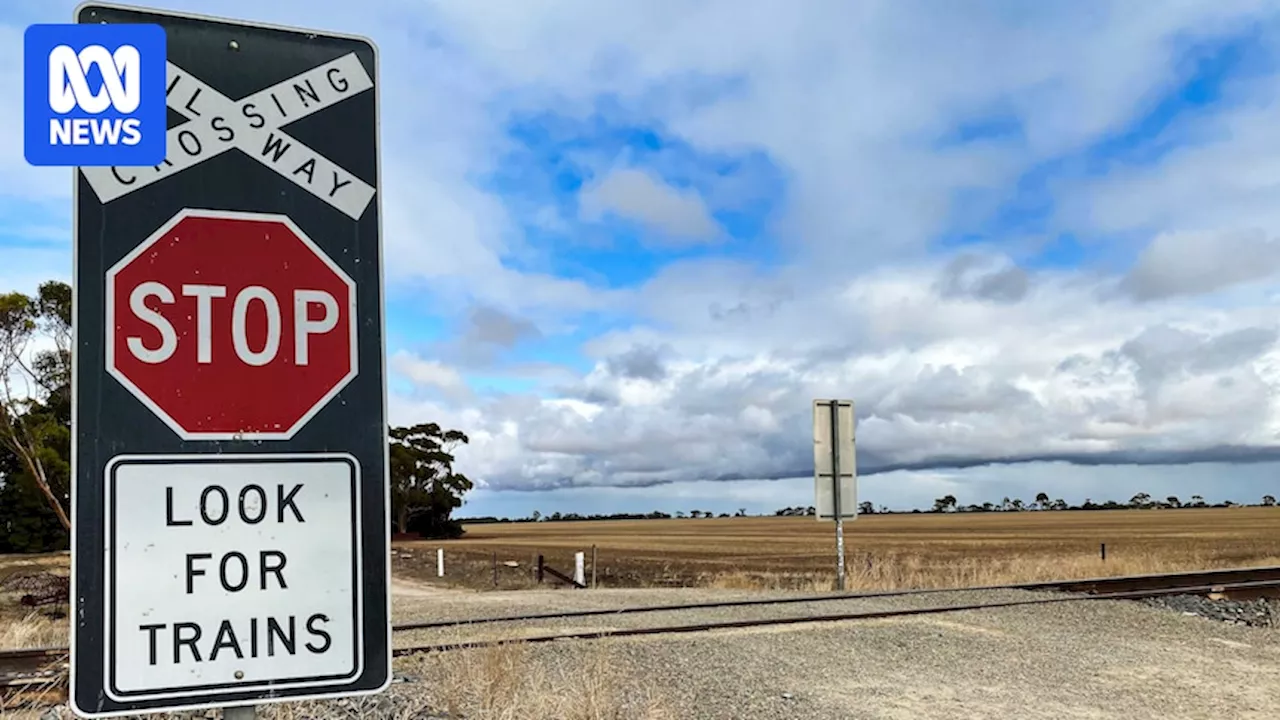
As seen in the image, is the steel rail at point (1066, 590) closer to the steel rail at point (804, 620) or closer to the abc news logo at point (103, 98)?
the steel rail at point (804, 620)

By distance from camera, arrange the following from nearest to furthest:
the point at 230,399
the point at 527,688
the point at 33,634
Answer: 1. the point at 230,399
2. the point at 527,688
3. the point at 33,634

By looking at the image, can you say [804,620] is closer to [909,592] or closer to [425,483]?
[909,592]

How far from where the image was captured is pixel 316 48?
90.0 inches

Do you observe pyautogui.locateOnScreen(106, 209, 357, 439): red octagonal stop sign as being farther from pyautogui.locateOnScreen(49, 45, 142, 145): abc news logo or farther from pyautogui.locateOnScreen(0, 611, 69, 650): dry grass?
pyautogui.locateOnScreen(0, 611, 69, 650): dry grass

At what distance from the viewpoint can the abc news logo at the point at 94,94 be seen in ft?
6.87

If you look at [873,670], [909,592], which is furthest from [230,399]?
[909,592]

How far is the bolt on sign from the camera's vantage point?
1.96 m

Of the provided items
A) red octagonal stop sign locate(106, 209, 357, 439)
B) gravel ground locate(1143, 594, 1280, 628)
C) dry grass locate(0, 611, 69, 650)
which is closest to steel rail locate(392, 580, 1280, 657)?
gravel ground locate(1143, 594, 1280, 628)

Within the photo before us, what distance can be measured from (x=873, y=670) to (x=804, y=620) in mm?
2380

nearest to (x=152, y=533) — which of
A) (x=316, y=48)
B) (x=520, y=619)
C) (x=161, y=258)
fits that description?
(x=161, y=258)

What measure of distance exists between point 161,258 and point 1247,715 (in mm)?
9456

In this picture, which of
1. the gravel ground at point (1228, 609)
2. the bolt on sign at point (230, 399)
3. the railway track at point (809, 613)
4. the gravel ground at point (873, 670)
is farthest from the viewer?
the gravel ground at point (1228, 609)

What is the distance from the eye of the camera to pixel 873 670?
9.95 m

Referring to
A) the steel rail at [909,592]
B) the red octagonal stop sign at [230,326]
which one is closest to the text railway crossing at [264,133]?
the red octagonal stop sign at [230,326]
